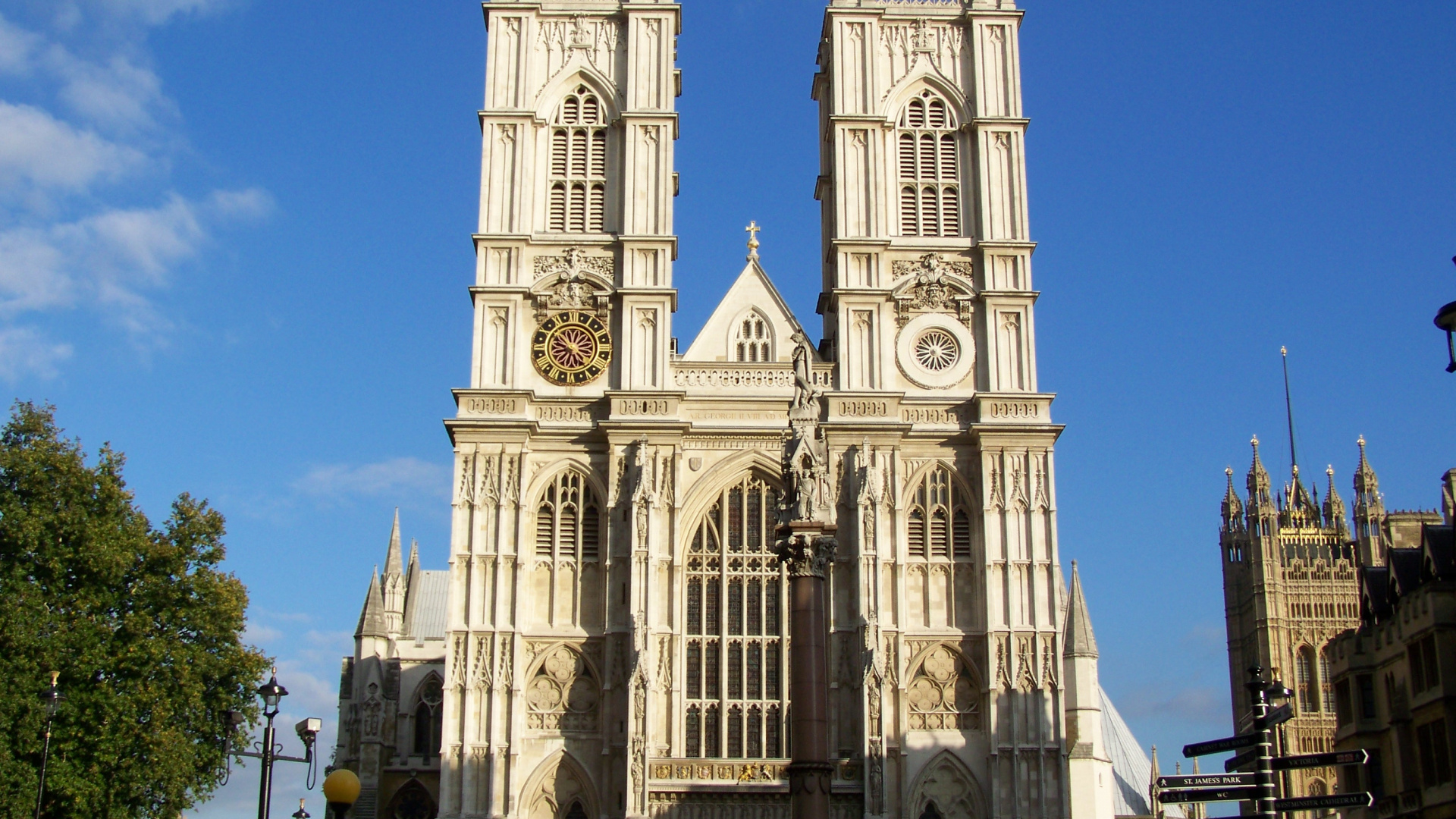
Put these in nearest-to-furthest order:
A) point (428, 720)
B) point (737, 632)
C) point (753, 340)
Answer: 1. point (737, 632)
2. point (753, 340)
3. point (428, 720)

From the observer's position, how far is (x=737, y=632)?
3594cm

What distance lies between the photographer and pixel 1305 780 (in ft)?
256

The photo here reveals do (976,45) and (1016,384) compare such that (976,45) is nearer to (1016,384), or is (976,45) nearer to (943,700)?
(1016,384)

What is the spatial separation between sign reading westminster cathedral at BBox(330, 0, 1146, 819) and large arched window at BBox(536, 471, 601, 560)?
2.5 inches

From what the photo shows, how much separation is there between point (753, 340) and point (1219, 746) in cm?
2256

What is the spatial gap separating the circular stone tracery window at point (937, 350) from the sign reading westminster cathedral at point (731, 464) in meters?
0.05

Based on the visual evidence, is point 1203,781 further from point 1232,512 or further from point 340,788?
point 1232,512

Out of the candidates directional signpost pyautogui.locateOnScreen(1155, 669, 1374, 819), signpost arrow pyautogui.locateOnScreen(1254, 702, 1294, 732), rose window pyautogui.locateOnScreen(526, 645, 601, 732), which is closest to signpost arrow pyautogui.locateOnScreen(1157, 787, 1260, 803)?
directional signpost pyautogui.locateOnScreen(1155, 669, 1374, 819)

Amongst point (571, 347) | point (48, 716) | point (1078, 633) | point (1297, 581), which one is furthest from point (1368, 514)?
point (48, 716)

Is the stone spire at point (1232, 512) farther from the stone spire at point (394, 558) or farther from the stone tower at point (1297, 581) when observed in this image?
the stone spire at point (394, 558)

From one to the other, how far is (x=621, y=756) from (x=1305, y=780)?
5437 centimetres

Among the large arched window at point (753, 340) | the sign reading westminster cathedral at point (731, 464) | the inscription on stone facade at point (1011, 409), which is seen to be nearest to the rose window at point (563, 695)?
the sign reading westminster cathedral at point (731, 464)

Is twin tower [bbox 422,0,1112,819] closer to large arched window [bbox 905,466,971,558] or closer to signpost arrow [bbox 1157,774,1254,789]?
large arched window [bbox 905,466,971,558]

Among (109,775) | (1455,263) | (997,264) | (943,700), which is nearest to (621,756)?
(943,700)
